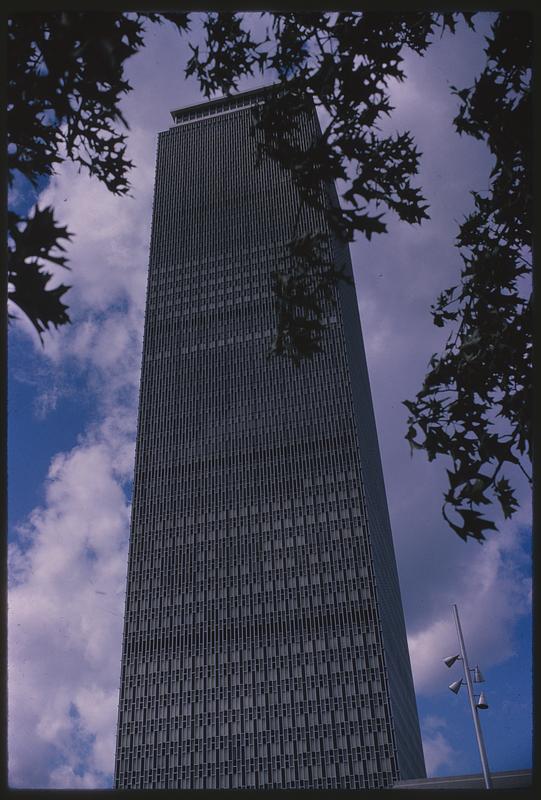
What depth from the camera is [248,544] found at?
8744cm

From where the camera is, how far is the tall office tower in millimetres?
74375

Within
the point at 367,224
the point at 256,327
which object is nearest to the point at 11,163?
the point at 367,224

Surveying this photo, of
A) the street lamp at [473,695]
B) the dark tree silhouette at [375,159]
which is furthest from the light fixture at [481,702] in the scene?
the dark tree silhouette at [375,159]

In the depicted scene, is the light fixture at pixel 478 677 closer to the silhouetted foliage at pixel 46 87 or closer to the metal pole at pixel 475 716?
the metal pole at pixel 475 716

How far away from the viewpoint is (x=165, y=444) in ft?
316

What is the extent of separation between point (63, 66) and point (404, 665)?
10943cm

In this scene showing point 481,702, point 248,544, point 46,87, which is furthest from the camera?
point 248,544

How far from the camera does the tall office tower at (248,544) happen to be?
74.4 metres

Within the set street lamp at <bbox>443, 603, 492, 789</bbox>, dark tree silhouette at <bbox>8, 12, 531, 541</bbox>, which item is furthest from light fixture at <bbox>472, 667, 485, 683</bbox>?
dark tree silhouette at <bbox>8, 12, 531, 541</bbox>

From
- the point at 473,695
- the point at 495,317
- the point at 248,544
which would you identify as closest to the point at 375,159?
the point at 495,317

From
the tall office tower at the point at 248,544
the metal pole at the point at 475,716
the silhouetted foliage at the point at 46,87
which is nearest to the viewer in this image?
the silhouetted foliage at the point at 46,87

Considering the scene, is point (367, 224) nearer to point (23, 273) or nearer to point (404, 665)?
point (23, 273)

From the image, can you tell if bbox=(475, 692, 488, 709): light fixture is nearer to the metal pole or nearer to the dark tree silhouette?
the metal pole

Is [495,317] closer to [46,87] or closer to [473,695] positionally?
[46,87]
